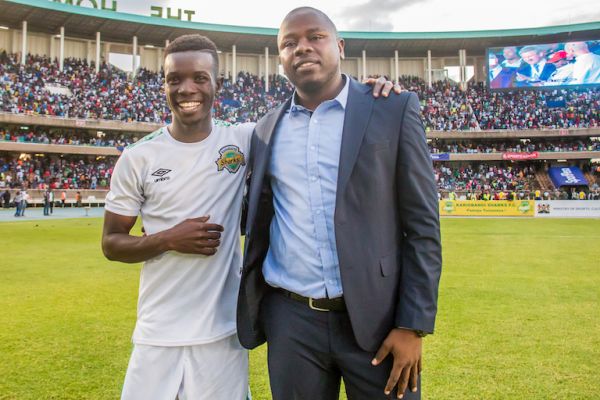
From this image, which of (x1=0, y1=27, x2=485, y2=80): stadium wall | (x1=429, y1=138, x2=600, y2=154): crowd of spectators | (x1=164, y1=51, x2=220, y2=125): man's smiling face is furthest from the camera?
(x1=429, y1=138, x2=600, y2=154): crowd of spectators

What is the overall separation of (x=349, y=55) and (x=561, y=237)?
149ft

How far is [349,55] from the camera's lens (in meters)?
58.6

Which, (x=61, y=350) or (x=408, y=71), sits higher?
(x=408, y=71)

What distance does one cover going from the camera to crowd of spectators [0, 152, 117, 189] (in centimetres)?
3850

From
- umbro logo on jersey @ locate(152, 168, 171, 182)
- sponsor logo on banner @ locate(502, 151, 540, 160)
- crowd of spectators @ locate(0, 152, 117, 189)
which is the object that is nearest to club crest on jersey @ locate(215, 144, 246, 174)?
umbro logo on jersey @ locate(152, 168, 171, 182)

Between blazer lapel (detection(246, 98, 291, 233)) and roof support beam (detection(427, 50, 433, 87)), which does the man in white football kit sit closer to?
blazer lapel (detection(246, 98, 291, 233))

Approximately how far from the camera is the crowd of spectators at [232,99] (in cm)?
4488

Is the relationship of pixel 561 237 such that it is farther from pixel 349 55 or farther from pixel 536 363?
pixel 349 55

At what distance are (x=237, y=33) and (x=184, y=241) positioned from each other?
5297 centimetres

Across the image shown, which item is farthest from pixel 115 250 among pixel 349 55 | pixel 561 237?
pixel 349 55

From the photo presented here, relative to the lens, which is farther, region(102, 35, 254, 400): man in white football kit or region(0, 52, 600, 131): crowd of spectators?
region(0, 52, 600, 131): crowd of spectators

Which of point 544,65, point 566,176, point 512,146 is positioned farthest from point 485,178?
point 544,65

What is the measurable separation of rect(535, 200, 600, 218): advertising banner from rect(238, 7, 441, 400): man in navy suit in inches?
1255

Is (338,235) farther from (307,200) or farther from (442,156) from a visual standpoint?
(442,156)
